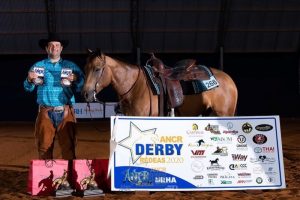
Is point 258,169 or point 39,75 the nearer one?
point 39,75

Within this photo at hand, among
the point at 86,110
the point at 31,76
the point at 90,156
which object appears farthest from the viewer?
the point at 86,110

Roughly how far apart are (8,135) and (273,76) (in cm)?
980

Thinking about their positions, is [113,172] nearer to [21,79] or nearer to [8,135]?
[8,135]

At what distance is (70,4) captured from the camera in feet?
48.5

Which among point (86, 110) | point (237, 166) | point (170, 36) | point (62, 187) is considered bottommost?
point (62, 187)

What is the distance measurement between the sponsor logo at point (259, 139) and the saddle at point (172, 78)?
1.03 metres

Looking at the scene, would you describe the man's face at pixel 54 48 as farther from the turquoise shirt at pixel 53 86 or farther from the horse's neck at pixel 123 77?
the horse's neck at pixel 123 77

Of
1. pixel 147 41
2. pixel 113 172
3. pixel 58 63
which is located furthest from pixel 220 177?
pixel 147 41

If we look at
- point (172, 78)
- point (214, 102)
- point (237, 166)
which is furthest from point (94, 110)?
point (237, 166)

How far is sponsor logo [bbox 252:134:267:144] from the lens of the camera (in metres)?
4.81

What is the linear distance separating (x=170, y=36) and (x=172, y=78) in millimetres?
10014

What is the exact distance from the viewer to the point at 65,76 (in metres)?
4.63

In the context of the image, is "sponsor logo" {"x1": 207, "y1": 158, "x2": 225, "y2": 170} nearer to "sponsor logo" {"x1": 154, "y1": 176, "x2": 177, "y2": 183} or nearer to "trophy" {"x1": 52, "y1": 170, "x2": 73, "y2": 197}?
"sponsor logo" {"x1": 154, "y1": 176, "x2": 177, "y2": 183}

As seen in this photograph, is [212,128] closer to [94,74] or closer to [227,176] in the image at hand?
[227,176]
